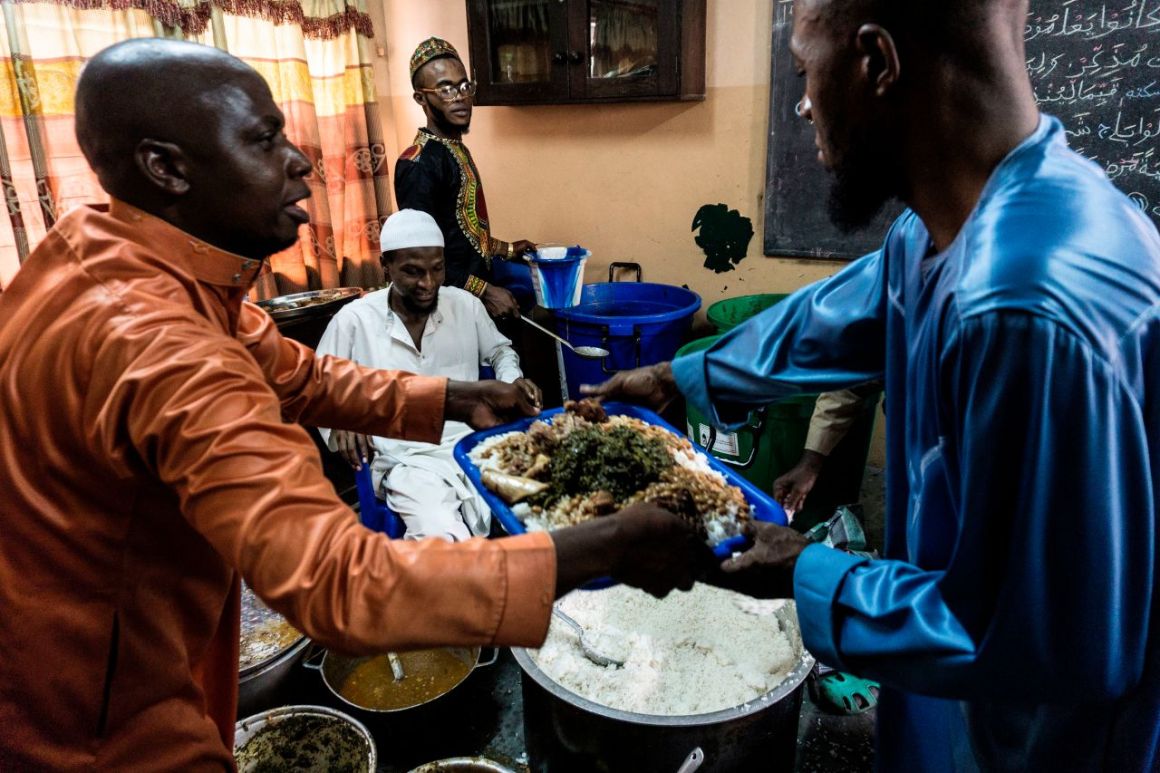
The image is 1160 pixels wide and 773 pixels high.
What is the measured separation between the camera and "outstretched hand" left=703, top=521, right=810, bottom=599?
1.31 m

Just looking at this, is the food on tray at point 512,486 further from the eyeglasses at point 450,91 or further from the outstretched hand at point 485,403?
the eyeglasses at point 450,91

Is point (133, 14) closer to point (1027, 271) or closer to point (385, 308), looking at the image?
point (385, 308)

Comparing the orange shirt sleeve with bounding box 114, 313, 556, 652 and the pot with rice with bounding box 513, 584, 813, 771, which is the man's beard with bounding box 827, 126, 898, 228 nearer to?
the orange shirt sleeve with bounding box 114, 313, 556, 652

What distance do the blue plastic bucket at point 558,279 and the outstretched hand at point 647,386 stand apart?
175 centimetres

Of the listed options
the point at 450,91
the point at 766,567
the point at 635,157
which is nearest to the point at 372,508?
the point at 766,567

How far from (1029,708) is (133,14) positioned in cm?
445

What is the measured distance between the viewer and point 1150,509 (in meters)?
0.94

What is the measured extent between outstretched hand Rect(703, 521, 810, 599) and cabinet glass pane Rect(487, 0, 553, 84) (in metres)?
3.66

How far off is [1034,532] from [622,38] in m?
3.88

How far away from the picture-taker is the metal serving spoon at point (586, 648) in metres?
2.21

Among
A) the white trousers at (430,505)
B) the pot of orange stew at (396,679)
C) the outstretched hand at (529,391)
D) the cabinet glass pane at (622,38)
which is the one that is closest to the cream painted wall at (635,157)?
the cabinet glass pane at (622,38)

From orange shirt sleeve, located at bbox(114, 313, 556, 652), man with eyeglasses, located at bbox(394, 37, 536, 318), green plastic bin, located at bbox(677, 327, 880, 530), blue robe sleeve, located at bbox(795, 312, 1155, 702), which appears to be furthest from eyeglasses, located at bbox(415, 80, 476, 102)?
blue robe sleeve, located at bbox(795, 312, 1155, 702)

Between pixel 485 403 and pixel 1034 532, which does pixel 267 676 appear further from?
pixel 1034 532

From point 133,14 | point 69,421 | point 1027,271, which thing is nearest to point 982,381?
point 1027,271
